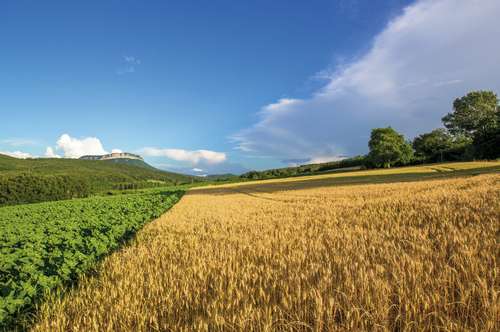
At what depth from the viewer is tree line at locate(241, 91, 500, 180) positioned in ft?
215

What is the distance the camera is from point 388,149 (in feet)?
263

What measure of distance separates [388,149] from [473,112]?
23.3m

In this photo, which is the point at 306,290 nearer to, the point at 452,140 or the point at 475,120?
the point at 475,120

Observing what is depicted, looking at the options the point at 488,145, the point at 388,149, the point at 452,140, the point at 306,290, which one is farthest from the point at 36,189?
the point at 452,140

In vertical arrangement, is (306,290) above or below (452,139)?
below

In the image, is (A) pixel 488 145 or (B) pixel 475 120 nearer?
(A) pixel 488 145

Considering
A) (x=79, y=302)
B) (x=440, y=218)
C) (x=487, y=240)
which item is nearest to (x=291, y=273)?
(x=79, y=302)

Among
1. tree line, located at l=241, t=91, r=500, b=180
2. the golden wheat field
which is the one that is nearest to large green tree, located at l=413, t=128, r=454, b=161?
tree line, located at l=241, t=91, r=500, b=180

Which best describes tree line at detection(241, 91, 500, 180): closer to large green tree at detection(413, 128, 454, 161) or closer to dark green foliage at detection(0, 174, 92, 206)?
large green tree at detection(413, 128, 454, 161)

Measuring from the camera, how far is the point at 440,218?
276 inches

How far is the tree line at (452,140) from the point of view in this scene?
2584 inches

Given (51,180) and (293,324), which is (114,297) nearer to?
(293,324)

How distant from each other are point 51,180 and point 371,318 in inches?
4766

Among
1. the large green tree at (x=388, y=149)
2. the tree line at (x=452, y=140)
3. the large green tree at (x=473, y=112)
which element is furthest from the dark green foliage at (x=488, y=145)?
the large green tree at (x=388, y=149)
